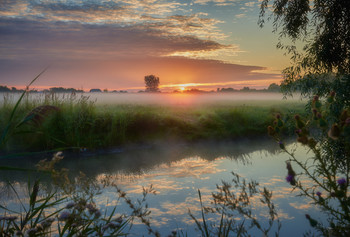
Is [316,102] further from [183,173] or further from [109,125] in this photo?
[109,125]

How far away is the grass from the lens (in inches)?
395

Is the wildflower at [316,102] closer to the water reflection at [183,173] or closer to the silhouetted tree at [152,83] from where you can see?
the water reflection at [183,173]

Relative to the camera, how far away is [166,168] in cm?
830

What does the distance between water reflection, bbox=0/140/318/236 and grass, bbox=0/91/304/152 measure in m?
0.55

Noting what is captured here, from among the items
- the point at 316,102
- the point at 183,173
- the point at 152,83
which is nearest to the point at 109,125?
the point at 183,173

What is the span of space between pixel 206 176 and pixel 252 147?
4.81 m

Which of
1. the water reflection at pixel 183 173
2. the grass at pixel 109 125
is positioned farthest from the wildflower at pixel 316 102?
the grass at pixel 109 125

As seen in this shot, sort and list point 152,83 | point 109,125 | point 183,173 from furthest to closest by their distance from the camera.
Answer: point 152,83 < point 109,125 < point 183,173

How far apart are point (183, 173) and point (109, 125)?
4592 mm

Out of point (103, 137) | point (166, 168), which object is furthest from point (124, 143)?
point (166, 168)

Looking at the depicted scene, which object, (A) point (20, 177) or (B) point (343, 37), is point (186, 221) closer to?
(A) point (20, 177)

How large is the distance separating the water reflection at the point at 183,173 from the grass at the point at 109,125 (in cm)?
55

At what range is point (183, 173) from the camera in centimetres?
763

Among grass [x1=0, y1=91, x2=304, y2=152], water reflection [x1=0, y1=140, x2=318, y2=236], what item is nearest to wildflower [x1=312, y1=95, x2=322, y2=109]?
water reflection [x1=0, y1=140, x2=318, y2=236]
